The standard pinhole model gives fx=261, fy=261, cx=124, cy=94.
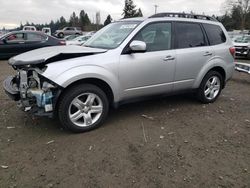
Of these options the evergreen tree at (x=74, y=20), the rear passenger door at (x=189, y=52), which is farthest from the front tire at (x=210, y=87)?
the evergreen tree at (x=74, y=20)

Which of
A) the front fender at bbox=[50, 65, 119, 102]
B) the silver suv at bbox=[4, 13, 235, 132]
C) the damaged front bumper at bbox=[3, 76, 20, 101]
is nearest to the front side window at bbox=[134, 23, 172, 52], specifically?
the silver suv at bbox=[4, 13, 235, 132]

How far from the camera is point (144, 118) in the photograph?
471 centimetres

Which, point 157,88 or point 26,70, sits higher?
point 26,70

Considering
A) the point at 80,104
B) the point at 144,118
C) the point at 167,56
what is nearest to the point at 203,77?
the point at 167,56

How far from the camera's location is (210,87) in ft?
18.4

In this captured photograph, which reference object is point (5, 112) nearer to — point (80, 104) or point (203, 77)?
point (80, 104)

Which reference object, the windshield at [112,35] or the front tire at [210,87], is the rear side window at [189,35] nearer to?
the front tire at [210,87]

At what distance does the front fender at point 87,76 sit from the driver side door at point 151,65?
15 cm

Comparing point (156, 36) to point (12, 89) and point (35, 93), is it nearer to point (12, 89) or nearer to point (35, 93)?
point (35, 93)

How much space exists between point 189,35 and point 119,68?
1839 mm

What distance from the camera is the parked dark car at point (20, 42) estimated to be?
1183 centimetres

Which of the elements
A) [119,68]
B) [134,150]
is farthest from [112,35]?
[134,150]

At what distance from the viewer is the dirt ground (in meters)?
2.96

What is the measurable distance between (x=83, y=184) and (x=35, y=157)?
0.90 metres
